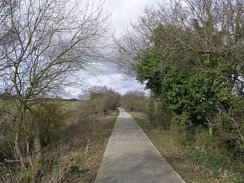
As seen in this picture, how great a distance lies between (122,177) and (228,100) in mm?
4939

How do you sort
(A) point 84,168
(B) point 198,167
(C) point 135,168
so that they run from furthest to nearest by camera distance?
(A) point 84,168
(B) point 198,167
(C) point 135,168

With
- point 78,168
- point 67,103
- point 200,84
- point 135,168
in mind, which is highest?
point 200,84

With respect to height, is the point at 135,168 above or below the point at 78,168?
below

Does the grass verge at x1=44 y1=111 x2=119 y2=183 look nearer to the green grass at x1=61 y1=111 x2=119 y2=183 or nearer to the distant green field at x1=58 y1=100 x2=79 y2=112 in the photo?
the green grass at x1=61 y1=111 x2=119 y2=183

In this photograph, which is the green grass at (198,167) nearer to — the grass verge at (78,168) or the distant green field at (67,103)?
the grass verge at (78,168)

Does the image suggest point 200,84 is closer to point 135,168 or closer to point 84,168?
point 135,168

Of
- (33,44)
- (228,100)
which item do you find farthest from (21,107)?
(228,100)

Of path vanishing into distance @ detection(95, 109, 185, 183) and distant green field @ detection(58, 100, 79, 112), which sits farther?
distant green field @ detection(58, 100, 79, 112)

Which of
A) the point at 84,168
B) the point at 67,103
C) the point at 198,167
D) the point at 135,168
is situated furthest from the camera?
the point at 67,103

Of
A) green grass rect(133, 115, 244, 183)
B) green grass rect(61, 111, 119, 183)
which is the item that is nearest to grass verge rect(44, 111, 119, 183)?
green grass rect(61, 111, 119, 183)

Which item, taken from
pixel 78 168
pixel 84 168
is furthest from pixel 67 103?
pixel 78 168

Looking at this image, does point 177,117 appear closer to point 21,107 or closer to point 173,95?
point 173,95

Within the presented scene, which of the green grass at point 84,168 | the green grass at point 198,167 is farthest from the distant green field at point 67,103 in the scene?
the green grass at point 198,167

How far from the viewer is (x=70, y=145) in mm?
8672
